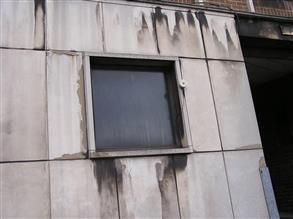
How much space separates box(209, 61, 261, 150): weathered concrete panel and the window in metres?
0.68

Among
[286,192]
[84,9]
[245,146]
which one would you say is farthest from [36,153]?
[286,192]

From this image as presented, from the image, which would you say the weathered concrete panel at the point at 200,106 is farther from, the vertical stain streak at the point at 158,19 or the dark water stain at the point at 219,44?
the vertical stain streak at the point at 158,19

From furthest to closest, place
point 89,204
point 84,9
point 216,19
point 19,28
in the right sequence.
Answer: point 216,19 → point 84,9 → point 19,28 → point 89,204

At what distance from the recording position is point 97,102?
4562 mm

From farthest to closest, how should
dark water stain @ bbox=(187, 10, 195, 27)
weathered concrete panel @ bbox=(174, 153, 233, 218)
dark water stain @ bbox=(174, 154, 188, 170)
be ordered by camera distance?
dark water stain @ bbox=(187, 10, 195, 27)
dark water stain @ bbox=(174, 154, 188, 170)
weathered concrete panel @ bbox=(174, 153, 233, 218)

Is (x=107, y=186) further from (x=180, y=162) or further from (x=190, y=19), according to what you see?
(x=190, y=19)

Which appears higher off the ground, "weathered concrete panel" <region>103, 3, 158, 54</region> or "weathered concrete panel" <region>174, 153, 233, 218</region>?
"weathered concrete panel" <region>103, 3, 158, 54</region>

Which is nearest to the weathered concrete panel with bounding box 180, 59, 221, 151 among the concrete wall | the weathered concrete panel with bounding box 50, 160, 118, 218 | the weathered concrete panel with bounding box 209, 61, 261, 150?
the concrete wall

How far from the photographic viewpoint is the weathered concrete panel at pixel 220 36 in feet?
17.7

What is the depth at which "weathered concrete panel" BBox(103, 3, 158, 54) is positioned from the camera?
4809 millimetres

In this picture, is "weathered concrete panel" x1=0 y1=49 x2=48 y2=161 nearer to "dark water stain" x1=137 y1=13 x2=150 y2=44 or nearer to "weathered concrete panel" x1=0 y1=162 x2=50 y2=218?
"weathered concrete panel" x1=0 y1=162 x2=50 y2=218

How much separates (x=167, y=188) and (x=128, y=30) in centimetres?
238

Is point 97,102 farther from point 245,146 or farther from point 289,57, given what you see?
point 289,57

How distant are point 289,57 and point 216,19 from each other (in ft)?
7.43
